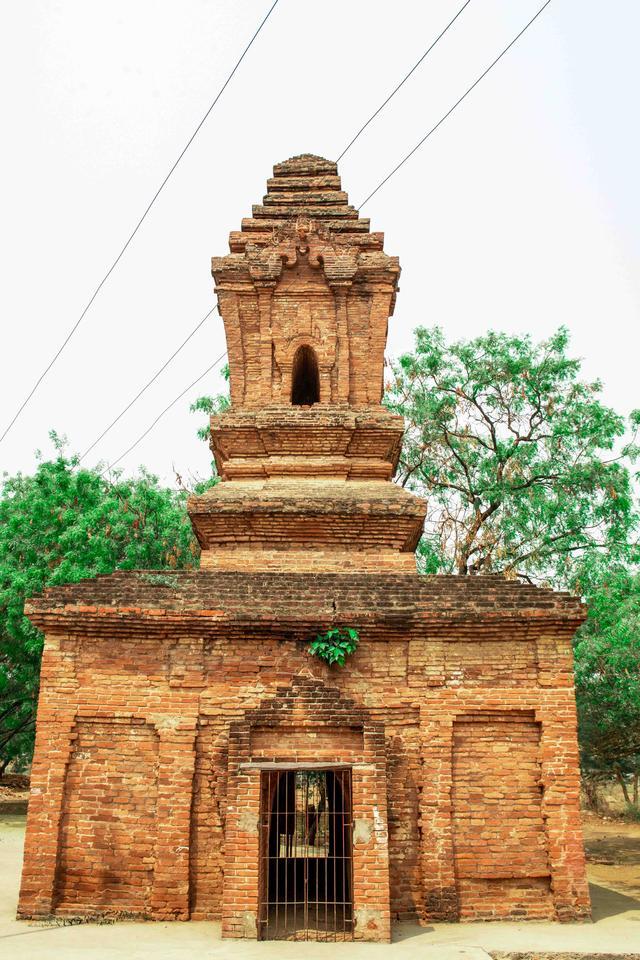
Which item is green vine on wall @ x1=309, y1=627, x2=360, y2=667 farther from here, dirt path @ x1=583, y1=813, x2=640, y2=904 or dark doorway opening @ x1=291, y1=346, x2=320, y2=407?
dirt path @ x1=583, y1=813, x2=640, y2=904

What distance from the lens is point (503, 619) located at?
32.6 feet

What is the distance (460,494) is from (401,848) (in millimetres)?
14498

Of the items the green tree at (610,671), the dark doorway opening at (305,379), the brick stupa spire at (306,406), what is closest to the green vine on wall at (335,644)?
the brick stupa spire at (306,406)

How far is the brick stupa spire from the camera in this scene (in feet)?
39.2

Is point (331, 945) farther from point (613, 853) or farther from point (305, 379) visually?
point (613, 853)

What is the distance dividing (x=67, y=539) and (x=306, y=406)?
964 cm

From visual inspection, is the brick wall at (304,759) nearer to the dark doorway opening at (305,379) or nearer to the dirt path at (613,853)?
the dirt path at (613,853)

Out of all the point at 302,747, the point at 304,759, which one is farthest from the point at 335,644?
the point at 304,759

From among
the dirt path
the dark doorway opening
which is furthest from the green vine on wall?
the dirt path

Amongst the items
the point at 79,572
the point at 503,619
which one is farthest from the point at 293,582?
the point at 79,572

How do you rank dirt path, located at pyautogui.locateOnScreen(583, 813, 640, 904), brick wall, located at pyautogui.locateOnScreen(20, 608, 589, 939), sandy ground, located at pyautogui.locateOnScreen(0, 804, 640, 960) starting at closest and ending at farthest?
sandy ground, located at pyautogui.locateOnScreen(0, 804, 640, 960) → brick wall, located at pyautogui.locateOnScreen(20, 608, 589, 939) → dirt path, located at pyautogui.locateOnScreen(583, 813, 640, 904)

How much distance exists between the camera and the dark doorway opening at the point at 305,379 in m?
14.1

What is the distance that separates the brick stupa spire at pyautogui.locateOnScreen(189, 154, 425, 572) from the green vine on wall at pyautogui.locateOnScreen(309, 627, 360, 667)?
1.93 meters

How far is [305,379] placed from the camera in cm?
1466
